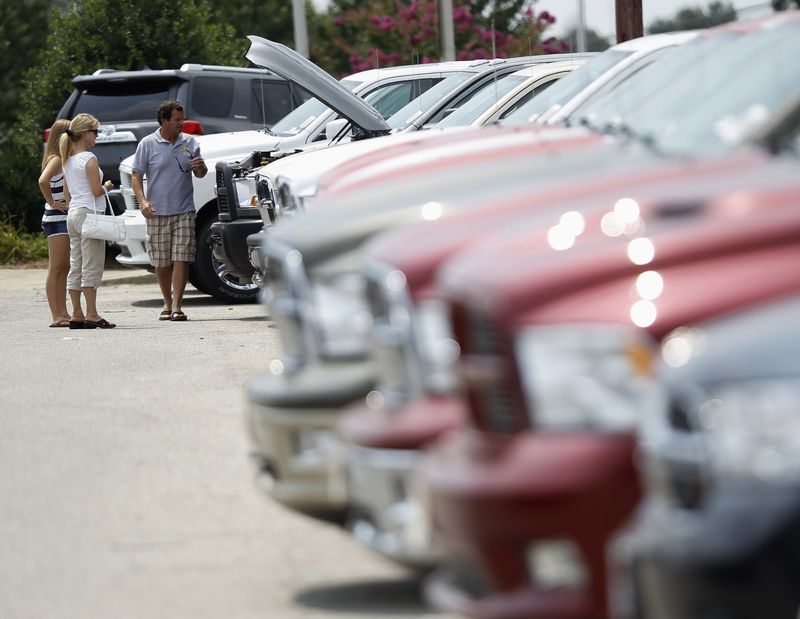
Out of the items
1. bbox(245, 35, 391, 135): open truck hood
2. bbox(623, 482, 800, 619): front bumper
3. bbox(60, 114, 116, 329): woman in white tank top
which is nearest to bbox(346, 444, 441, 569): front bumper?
bbox(623, 482, 800, 619): front bumper

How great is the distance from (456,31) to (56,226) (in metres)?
21.0

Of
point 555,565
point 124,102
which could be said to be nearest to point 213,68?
point 124,102

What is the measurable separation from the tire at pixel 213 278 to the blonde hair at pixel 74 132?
1809mm

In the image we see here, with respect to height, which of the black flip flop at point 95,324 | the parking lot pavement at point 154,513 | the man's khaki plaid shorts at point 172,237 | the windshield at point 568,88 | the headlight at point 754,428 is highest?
the windshield at point 568,88

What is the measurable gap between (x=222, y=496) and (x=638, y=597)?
334 centimetres

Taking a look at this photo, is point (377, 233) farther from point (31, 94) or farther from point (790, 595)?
point (31, 94)

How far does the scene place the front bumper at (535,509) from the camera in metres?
3.54

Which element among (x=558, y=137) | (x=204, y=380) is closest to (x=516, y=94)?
(x=204, y=380)

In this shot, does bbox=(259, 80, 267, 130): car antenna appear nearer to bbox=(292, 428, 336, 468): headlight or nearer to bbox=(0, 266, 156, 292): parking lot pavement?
bbox=(0, 266, 156, 292): parking lot pavement

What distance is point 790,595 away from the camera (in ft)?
10.8

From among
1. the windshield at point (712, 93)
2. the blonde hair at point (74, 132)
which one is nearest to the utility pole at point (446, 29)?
the blonde hair at point (74, 132)

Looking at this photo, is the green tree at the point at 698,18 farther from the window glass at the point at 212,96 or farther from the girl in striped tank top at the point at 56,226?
the girl in striped tank top at the point at 56,226

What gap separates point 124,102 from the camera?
733 inches

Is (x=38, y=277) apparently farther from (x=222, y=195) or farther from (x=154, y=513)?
(x=154, y=513)
